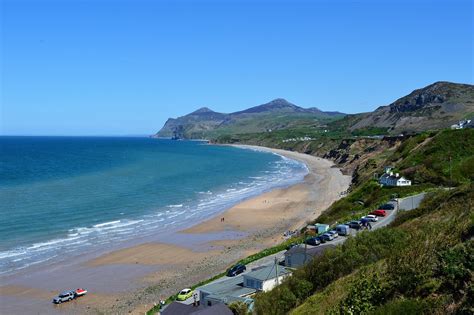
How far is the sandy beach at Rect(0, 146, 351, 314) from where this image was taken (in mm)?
31500

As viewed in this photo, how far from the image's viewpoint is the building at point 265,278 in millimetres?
24141

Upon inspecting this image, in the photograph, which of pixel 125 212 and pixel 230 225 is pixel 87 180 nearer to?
pixel 125 212

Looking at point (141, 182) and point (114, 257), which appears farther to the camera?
point (141, 182)

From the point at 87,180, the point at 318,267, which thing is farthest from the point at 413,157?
the point at 87,180

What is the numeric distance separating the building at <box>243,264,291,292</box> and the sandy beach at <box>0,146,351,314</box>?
29.8 ft

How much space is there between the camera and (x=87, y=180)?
89812mm

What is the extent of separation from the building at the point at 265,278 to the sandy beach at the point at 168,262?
9088mm

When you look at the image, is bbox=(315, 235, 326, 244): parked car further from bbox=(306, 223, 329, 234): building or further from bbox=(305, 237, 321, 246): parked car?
bbox=(306, 223, 329, 234): building

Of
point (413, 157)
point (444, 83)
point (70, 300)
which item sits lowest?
point (70, 300)

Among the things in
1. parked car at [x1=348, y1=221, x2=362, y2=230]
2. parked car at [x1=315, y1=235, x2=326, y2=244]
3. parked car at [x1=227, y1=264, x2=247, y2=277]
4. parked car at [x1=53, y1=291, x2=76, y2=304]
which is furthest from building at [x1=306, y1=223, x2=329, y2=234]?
parked car at [x1=53, y1=291, x2=76, y2=304]

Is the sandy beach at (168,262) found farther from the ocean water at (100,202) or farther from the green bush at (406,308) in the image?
the green bush at (406,308)

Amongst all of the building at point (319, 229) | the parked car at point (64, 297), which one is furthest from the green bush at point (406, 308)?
the parked car at point (64, 297)

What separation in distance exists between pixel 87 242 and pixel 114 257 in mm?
5267

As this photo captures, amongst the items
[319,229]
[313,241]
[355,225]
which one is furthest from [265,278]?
[319,229]
